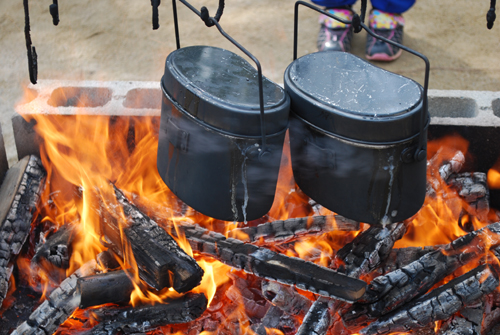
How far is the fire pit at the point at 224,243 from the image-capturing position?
66.6 inches

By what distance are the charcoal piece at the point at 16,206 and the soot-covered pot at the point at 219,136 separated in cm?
84

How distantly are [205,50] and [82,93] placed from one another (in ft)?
3.28

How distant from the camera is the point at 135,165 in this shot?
7.50ft

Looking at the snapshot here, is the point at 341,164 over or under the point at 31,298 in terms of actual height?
over

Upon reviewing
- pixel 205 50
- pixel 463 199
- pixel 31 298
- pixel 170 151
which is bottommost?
pixel 31 298

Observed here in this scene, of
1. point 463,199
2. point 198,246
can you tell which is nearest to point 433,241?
point 463,199

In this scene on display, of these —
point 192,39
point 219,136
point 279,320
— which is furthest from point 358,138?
point 192,39

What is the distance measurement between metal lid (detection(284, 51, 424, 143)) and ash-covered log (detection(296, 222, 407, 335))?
584mm

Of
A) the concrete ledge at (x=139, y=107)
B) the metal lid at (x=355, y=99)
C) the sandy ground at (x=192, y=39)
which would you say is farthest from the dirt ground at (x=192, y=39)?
the metal lid at (x=355, y=99)

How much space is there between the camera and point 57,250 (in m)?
1.99

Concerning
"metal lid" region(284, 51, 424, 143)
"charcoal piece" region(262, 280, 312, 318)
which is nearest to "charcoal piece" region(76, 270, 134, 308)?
"charcoal piece" region(262, 280, 312, 318)

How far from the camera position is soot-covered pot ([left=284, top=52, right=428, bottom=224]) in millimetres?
1397

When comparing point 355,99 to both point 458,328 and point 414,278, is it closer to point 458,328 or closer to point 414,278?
point 414,278

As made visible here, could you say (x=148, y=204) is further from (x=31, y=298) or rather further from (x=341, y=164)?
(x=341, y=164)
